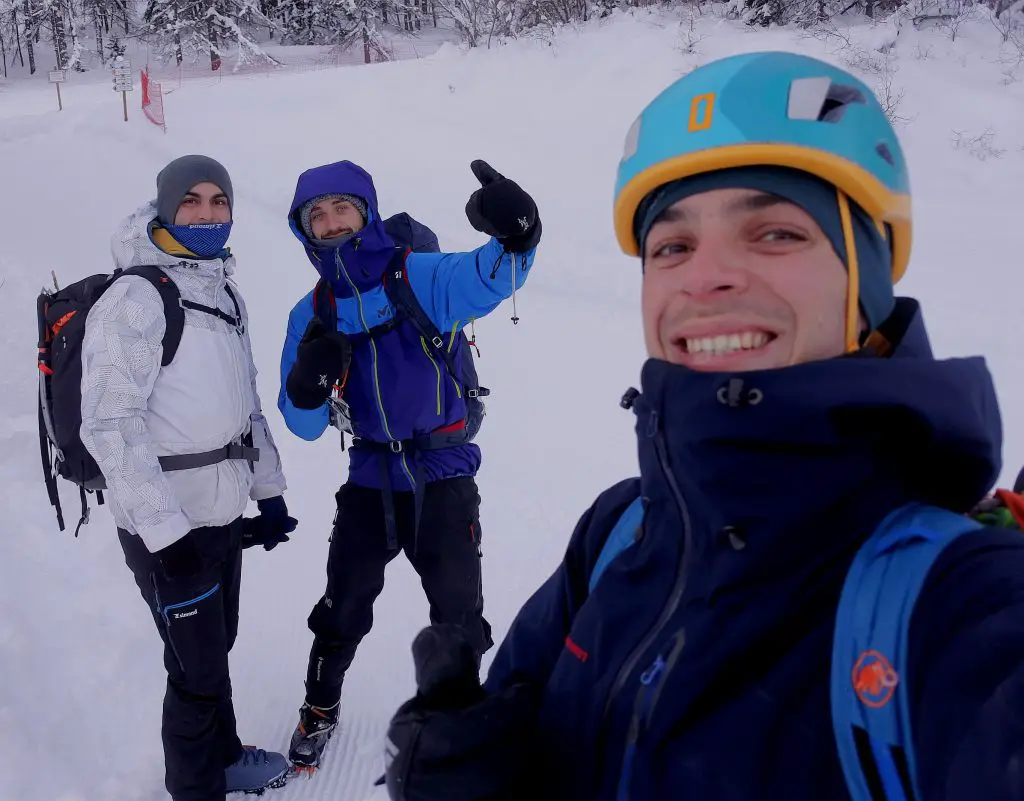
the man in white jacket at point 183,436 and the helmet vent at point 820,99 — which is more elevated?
the helmet vent at point 820,99

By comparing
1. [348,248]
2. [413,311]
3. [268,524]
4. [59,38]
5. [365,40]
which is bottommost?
[268,524]

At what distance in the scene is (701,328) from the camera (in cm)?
113

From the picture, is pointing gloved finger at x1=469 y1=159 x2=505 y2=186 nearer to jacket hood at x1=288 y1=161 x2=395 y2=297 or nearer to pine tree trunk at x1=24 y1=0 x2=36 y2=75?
jacket hood at x1=288 y1=161 x2=395 y2=297

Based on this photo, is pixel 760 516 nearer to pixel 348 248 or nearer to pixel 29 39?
pixel 348 248

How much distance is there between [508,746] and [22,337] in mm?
7699

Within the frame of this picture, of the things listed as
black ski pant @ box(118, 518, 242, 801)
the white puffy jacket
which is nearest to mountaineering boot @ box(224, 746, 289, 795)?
black ski pant @ box(118, 518, 242, 801)

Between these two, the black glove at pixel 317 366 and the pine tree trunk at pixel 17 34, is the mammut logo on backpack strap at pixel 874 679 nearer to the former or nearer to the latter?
the black glove at pixel 317 366

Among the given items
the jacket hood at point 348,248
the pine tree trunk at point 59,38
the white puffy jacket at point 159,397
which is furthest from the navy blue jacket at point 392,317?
the pine tree trunk at point 59,38

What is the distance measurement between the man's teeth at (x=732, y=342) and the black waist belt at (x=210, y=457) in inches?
84.2

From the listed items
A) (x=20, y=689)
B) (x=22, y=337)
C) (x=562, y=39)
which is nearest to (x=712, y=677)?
(x=20, y=689)

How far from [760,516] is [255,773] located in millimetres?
2926

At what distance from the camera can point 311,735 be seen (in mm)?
3199

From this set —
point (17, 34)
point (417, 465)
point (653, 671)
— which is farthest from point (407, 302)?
point (17, 34)

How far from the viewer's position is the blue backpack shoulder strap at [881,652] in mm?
800
